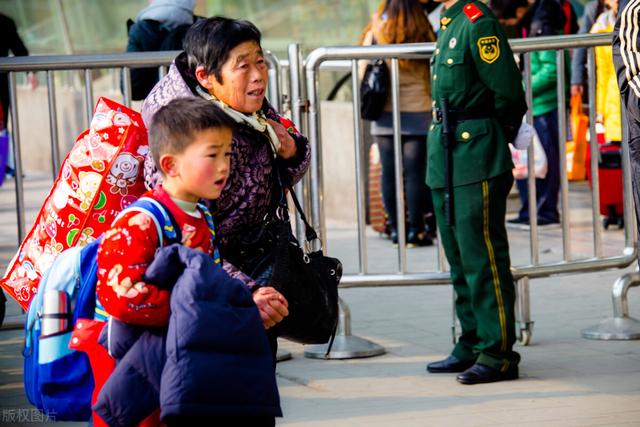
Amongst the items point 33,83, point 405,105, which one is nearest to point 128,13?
point 33,83

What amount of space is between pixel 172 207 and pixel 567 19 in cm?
831

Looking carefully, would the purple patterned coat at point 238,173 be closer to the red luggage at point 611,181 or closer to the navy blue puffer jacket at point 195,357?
the navy blue puffer jacket at point 195,357

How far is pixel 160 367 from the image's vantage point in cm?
329

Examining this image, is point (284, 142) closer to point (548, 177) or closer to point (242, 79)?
point (242, 79)

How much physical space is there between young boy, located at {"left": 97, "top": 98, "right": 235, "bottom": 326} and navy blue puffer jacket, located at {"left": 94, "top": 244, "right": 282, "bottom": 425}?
0.05 meters

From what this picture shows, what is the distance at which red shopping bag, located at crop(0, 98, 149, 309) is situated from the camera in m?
3.98

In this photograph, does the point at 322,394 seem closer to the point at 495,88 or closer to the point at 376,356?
the point at 376,356

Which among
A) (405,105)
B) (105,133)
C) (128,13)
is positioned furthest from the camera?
(128,13)

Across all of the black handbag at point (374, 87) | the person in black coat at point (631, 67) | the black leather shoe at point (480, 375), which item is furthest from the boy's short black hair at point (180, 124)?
the black handbag at point (374, 87)

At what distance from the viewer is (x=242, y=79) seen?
4.01 metres

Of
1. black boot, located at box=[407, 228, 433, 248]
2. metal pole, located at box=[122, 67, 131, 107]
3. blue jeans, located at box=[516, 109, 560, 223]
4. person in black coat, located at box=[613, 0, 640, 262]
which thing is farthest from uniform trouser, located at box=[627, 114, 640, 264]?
blue jeans, located at box=[516, 109, 560, 223]

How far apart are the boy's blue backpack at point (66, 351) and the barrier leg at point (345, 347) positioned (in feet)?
9.38

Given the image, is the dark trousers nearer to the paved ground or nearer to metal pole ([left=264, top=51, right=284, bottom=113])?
the paved ground

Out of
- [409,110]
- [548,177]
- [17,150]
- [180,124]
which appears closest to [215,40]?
[180,124]
